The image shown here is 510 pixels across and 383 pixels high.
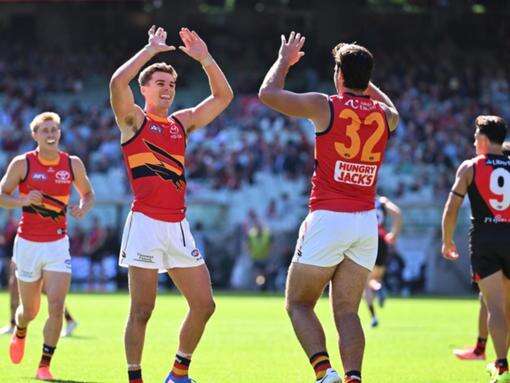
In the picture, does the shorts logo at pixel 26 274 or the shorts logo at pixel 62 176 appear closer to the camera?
the shorts logo at pixel 26 274

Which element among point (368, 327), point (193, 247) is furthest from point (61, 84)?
point (193, 247)

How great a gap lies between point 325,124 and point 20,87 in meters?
33.5

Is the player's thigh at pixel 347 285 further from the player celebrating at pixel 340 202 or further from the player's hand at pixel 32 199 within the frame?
the player's hand at pixel 32 199

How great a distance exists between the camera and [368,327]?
1909 cm

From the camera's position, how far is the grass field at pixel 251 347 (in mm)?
12156

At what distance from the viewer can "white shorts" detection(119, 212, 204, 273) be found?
9992 mm

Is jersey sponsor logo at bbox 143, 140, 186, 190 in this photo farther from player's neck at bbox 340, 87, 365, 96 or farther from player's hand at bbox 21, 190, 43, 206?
player's hand at bbox 21, 190, 43, 206

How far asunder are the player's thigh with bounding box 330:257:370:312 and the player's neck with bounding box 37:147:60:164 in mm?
4256

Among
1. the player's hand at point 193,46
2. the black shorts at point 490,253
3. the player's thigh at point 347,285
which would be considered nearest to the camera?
the player's thigh at point 347,285

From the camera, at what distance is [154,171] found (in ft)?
33.0

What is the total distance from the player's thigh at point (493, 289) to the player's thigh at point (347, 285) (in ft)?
7.94

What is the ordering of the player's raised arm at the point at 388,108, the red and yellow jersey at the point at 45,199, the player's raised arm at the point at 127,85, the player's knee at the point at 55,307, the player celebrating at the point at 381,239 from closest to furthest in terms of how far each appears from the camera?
the player's raised arm at the point at 388,108 → the player's raised arm at the point at 127,85 → the player's knee at the point at 55,307 → the red and yellow jersey at the point at 45,199 → the player celebrating at the point at 381,239

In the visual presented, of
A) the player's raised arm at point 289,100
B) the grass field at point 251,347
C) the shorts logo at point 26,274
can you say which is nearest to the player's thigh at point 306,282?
the player's raised arm at point 289,100

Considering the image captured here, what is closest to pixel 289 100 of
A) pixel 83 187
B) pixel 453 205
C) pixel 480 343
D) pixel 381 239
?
pixel 453 205
